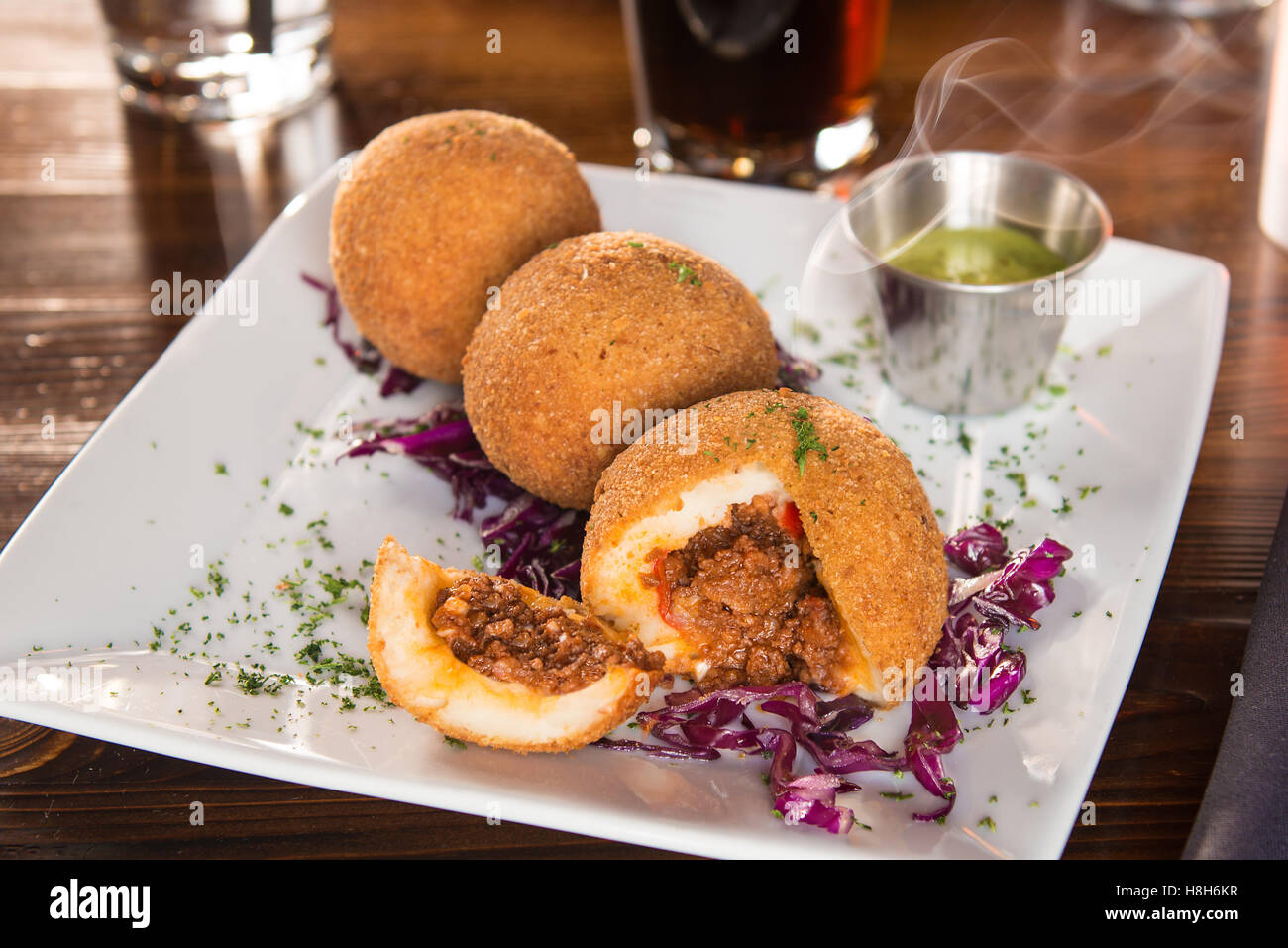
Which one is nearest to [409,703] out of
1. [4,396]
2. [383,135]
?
[383,135]

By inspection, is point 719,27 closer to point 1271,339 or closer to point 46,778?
point 1271,339

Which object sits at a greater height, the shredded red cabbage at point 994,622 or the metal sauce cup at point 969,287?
the metal sauce cup at point 969,287

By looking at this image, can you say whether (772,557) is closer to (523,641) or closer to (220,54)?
(523,641)

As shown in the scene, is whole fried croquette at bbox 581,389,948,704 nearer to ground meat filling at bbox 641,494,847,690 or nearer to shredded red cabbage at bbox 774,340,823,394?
ground meat filling at bbox 641,494,847,690

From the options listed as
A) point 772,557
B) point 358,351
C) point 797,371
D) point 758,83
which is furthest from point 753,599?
point 758,83

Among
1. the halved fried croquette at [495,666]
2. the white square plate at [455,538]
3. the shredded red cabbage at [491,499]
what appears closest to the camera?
the white square plate at [455,538]

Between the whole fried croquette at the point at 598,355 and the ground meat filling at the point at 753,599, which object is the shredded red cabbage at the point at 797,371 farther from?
the ground meat filling at the point at 753,599

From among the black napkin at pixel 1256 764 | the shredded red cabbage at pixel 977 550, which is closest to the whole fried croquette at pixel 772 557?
the shredded red cabbage at pixel 977 550
